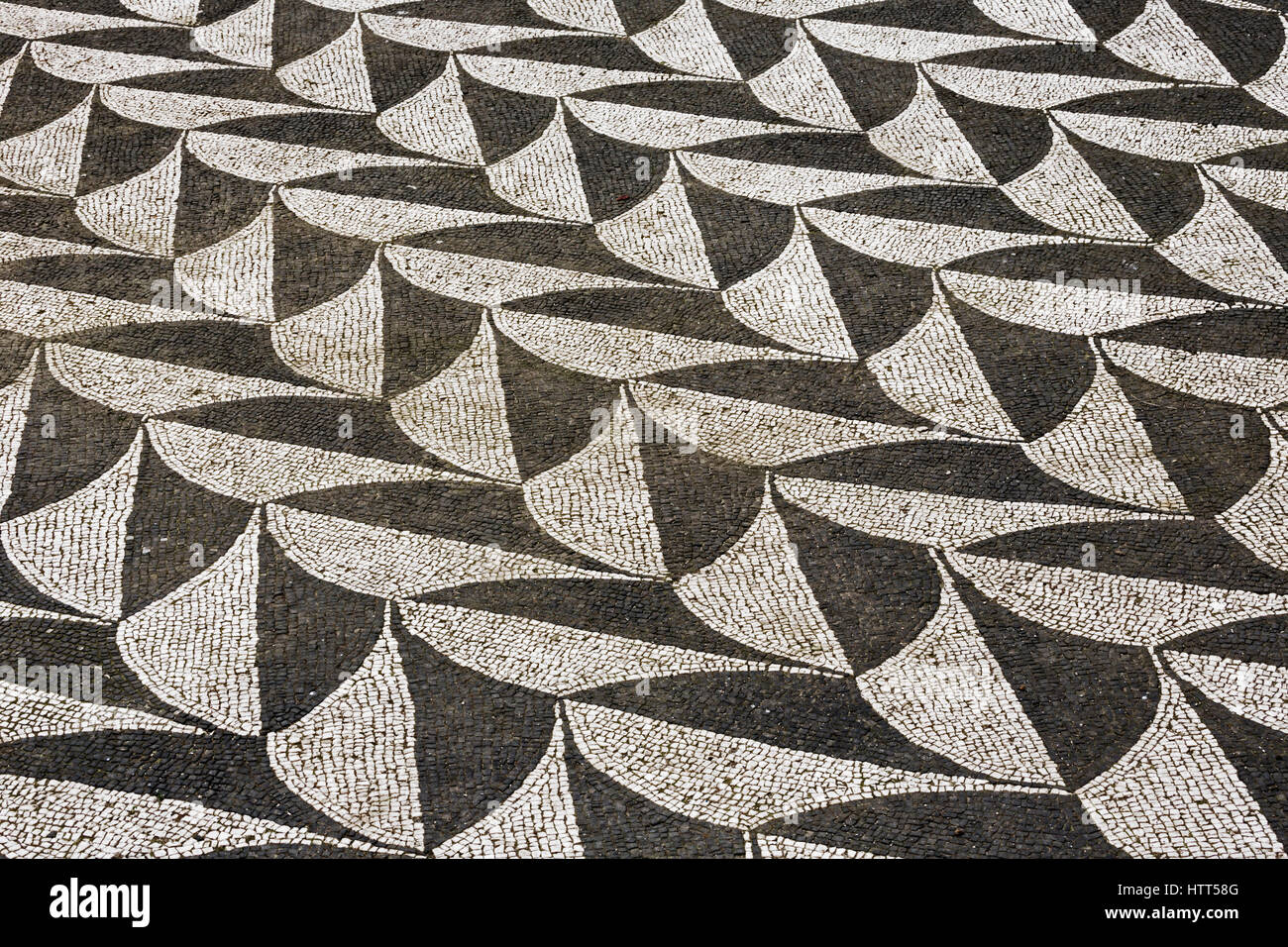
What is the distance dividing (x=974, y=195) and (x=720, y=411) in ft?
7.84

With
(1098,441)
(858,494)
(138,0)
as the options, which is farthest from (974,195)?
(138,0)

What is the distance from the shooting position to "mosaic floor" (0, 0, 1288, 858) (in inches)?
189

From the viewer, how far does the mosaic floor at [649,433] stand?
4809mm

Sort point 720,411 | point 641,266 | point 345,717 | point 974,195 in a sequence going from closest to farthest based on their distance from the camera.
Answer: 1. point 345,717
2. point 720,411
3. point 641,266
4. point 974,195

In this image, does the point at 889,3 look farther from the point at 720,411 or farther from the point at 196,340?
the point at 196,340

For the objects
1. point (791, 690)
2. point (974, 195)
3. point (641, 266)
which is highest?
point (974, 195)

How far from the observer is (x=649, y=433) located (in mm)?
6270

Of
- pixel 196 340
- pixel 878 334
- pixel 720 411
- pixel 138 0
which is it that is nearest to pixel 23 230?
pixel 196 340

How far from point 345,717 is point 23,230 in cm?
407

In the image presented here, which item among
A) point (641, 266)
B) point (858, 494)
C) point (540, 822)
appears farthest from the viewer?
point (641, 266)

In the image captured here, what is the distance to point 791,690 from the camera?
5.11 m

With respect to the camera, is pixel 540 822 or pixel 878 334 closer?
pixel 540 822

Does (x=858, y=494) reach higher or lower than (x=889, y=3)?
lower

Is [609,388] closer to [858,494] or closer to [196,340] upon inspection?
[858,494]
